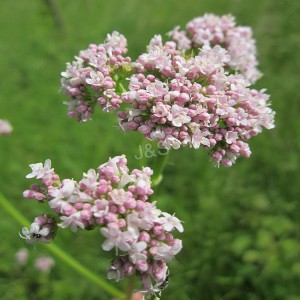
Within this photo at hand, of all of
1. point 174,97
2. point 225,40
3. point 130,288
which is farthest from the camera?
point 225,40

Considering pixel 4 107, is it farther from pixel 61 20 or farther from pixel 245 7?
pixel 245 7

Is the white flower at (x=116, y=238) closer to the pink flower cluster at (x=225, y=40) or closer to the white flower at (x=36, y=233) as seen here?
the white flower at (x=36, y=233)

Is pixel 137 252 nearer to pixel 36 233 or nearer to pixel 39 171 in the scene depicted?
pixel 36 233

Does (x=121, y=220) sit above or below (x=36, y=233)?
above

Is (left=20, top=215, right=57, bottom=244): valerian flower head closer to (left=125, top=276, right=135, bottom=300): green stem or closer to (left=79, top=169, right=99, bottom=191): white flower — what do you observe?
(left=79, top=169, right=99, bottom=191): white flower

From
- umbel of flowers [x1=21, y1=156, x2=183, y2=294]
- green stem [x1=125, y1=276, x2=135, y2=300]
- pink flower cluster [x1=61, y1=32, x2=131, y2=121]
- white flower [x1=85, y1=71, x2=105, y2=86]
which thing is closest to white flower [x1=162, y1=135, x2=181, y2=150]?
umbel of flowers [x1=21, y1=156, x2=183, y2=294]

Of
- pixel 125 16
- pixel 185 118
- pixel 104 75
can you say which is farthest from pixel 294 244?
pixel 125 16

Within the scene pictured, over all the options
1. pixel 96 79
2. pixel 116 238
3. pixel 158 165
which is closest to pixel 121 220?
pixel 116 238

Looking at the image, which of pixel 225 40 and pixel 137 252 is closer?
pixel 137 252
